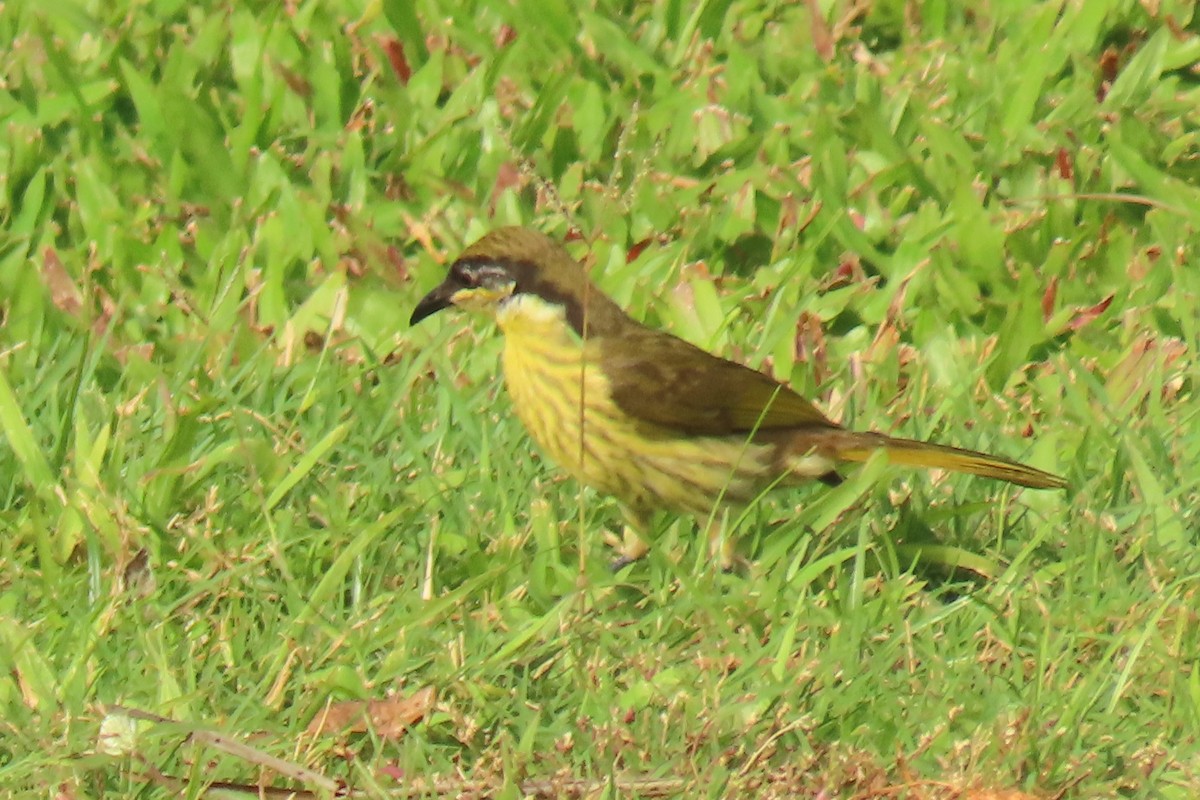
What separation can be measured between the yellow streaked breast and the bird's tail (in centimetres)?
38

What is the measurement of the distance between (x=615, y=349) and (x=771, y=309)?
0.97 meters

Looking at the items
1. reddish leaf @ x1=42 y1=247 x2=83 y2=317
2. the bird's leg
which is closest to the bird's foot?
the bird's leg

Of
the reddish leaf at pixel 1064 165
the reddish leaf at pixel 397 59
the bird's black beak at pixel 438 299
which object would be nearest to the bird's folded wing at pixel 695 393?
the bird's black beak at pixel 438 299

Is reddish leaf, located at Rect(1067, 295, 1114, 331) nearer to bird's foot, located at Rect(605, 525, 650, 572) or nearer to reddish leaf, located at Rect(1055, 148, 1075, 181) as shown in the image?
reddish leaf, located at Rect(1055, 148, 1075, 181)

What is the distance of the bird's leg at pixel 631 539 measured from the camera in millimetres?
5480

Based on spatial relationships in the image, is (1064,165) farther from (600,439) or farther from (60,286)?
(60,286)

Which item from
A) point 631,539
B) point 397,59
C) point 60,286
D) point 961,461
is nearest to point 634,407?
point 631,539

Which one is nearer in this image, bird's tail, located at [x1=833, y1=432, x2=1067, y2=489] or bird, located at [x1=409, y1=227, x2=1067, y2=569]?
bird's tail, located at [x1=833, y1=432, x2=1067, y2=489]

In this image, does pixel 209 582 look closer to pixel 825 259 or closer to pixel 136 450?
pixel 136 450

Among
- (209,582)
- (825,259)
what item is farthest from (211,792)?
(825,259)

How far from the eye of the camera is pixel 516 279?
576cm

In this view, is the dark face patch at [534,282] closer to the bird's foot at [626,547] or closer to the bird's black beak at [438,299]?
the bird's black beak at [438,299]

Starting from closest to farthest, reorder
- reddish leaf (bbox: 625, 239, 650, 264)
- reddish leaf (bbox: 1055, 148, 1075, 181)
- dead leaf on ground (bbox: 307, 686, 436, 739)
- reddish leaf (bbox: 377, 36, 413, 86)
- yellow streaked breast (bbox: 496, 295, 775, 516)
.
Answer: dead leaf on ground (bbox: 307, 686, 436, 739), yellow streaked breast (bbox: 496, 295, 775, 516), reddish leaf (bbox: 625, 239, 650, 264), reddish leaf (bbox: 1055, 148, 1075, 181), reddish leaf (bbox: 377, 36, 413, 86)

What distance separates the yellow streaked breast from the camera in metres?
5.57
